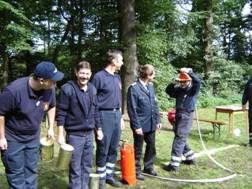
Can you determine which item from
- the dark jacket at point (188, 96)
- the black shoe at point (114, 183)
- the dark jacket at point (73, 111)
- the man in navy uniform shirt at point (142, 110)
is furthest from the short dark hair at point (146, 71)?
the black shoe at point (114, 183)

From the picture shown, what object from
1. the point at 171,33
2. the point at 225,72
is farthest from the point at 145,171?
the point at 225,72

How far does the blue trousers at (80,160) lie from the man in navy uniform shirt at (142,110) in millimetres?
1143

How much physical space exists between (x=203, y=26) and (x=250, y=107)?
52.0 ft

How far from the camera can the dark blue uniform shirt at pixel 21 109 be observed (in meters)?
4.45

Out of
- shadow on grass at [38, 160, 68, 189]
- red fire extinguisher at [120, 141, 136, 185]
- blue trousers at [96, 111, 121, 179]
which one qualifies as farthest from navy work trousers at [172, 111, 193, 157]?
shadow on grass at [38, 160, 68, 189]

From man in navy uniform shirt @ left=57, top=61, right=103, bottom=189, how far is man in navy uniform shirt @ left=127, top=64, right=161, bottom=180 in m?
1.12

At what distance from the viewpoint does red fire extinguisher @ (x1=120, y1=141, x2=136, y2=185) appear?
641 centimetres

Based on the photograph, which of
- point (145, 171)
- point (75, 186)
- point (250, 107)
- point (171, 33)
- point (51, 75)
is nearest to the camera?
point (51, 75)

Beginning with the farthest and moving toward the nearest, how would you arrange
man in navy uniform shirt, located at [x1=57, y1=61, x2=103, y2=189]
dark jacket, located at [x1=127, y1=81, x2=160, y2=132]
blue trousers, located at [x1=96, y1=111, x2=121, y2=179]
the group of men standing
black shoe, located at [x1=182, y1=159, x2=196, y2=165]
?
black shoe, located at [x1=182, y1=159, x2=196, y2=165], dark jacket, located at [x1=127, y1=81, x2=160, y2=132], blue trousers, located at [x1=96, y1=111, x2=121, y2=179], man in navy uniform shirt, located at [x1=57, y1=61, x2=103, y2=189], the group of men standing

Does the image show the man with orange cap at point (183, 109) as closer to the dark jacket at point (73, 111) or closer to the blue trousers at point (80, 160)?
the blue trousers at point (80, 160)

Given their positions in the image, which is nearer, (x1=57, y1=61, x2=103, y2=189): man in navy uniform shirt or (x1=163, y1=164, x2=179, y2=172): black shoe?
(x1=57, y1=61, x2=103, y2=189): man in navy uniform shirt

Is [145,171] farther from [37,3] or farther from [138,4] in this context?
[37,3]

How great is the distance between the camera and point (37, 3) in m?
18.2

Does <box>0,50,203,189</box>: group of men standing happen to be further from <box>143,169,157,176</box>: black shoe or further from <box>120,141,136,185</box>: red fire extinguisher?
<box>120,141,136,185</box>: red fire extinguisher
